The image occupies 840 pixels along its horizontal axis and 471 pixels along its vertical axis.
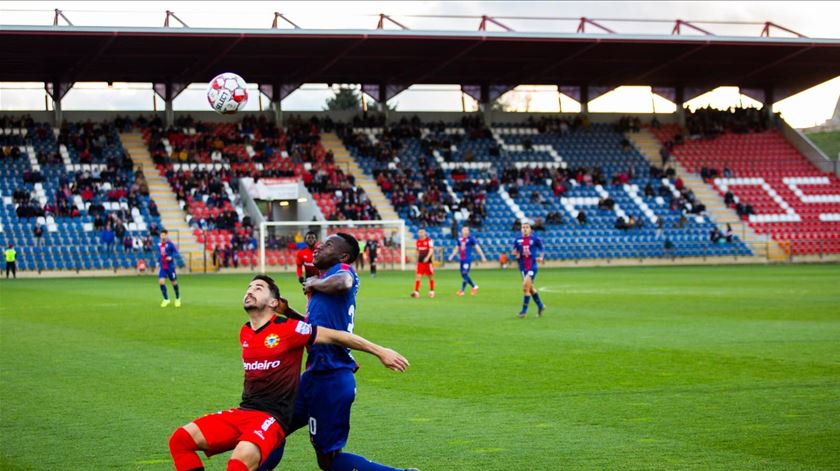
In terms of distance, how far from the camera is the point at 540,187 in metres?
60.3

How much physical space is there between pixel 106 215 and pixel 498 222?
64.0 ft

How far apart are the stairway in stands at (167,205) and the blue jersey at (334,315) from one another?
42.8 metres

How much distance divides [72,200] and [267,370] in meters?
46.9

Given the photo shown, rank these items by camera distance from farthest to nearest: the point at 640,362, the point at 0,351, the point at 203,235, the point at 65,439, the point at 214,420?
the point at 203,235 < the point at 0,351 < the point at 640,362 < the point at 65,439 < the point at 214,420

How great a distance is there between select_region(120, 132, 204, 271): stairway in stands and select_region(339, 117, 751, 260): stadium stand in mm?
10916

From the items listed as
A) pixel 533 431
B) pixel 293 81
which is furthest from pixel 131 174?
pixel 533 431

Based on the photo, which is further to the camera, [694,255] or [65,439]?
[694,255]

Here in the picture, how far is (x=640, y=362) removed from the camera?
48.6ft

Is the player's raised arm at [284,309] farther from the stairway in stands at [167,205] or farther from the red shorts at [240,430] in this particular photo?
the stairway in stands at [167,205]

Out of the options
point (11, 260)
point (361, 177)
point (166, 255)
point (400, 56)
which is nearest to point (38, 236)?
point (11, 260)

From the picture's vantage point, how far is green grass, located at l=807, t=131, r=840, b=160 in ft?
282

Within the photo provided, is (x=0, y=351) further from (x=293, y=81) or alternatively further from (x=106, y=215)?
(x=293, y=81)

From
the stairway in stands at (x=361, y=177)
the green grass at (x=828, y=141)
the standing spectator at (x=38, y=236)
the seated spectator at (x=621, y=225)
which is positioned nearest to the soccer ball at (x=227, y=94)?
the standing spectator at (x=38, y=236)

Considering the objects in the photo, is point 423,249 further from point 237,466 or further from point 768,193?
point 768,193
